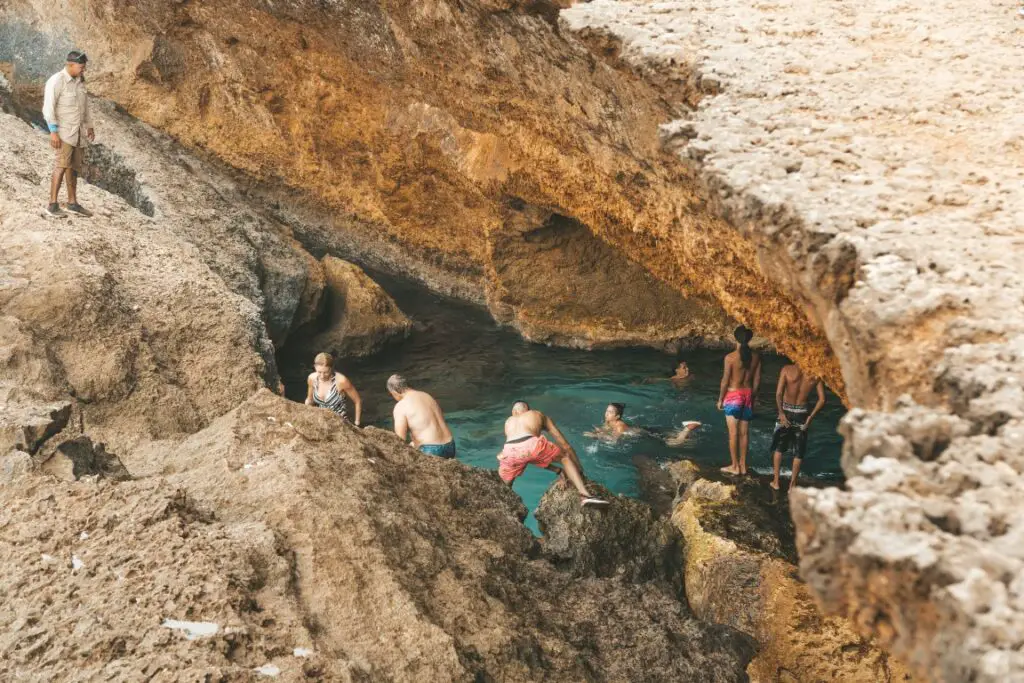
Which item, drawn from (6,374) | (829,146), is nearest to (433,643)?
(829,146)

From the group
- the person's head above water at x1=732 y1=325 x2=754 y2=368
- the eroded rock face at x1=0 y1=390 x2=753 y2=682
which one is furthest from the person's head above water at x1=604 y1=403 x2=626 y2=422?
the eroded rock face at x1=0 y1=390 x2=753 y2=682

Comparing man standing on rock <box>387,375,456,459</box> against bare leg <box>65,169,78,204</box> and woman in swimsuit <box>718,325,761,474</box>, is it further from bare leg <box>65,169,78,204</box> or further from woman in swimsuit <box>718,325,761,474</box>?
bare leg <box>65,169,78,204</box>

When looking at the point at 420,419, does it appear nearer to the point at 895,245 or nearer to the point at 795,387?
the point at 795,387

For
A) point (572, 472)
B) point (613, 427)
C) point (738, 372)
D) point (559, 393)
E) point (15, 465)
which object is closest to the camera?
point (15, 465)

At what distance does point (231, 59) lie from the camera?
511 inches

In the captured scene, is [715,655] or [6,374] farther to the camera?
[6,374]

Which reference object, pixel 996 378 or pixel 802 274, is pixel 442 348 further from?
pixel 996 378

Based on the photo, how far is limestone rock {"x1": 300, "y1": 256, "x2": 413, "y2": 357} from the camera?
12062 mm

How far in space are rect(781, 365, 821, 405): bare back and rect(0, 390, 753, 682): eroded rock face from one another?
3106 mm

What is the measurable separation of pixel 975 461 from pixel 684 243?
5.72m

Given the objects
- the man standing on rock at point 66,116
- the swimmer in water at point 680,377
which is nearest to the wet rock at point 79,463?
the man standing on rock at point 66,116

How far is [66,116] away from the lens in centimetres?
746

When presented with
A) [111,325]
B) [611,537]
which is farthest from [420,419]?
[111,325]

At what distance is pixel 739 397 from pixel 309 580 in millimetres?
5308
